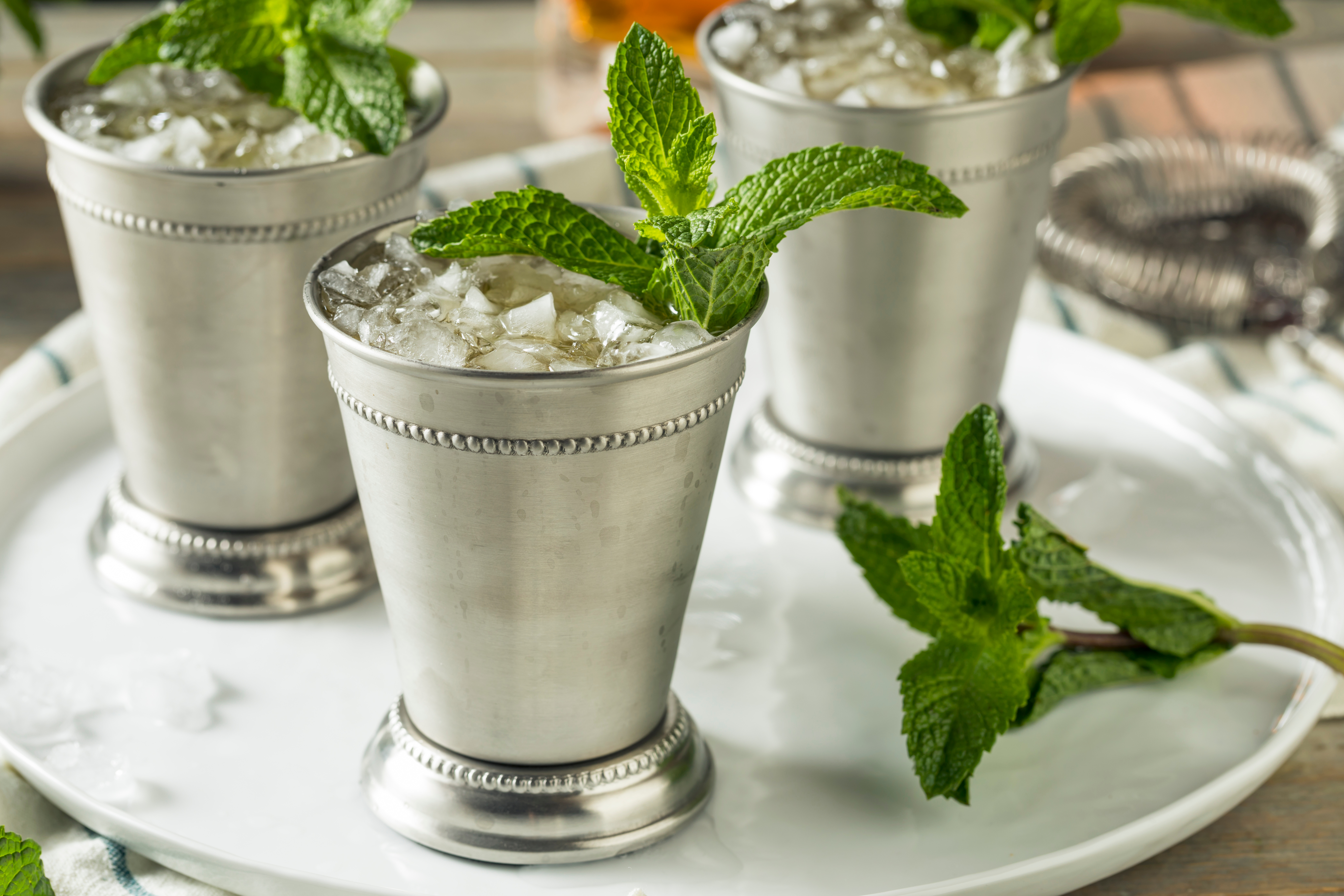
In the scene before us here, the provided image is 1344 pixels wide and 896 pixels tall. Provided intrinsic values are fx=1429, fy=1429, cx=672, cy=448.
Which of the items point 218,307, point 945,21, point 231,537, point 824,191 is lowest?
point 231,537

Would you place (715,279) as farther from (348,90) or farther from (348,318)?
(348,90)

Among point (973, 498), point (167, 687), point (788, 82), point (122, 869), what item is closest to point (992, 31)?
point (788, 82)

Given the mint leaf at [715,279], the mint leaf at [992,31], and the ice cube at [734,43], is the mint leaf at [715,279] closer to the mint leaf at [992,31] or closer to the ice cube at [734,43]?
the ice cube at [734,43]

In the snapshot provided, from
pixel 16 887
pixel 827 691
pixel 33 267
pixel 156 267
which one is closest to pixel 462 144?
pixel 33 267

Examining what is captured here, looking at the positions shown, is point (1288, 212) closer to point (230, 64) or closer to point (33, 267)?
point (230, 64)

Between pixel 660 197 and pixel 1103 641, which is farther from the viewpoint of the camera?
pixel 1103 641

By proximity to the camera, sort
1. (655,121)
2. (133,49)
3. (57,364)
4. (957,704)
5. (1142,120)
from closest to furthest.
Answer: (655,121)
(957,704)
(133,49)
(57,364)
(1142,120)
